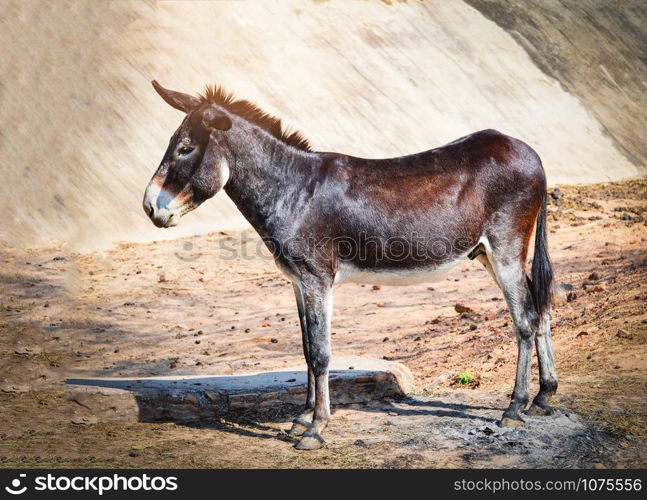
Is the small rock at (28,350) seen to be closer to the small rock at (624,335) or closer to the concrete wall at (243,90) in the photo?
the small rock at (624,335)

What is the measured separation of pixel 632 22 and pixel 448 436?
1311 inches

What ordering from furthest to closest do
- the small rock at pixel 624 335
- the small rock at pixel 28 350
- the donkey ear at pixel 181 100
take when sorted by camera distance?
1. the small rock at pixel 28 350
2. the small rock at pixel 624 335
3. the donkey ear at pixel 181 100

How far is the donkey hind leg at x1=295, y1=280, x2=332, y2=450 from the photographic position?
6.66 metres

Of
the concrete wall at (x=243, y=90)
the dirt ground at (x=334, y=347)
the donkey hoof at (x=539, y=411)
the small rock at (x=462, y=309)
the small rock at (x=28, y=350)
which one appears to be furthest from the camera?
the concrete wall at (x=243, y=90)

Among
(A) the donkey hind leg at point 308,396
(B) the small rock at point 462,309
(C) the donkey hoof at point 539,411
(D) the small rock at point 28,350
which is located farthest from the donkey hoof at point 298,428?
(B) the small rock at point 462,309

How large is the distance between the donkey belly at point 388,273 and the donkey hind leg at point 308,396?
38 centimetres

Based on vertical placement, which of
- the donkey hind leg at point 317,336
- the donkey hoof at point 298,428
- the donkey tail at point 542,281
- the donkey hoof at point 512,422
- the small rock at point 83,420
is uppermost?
the donkey tail at point 542,281

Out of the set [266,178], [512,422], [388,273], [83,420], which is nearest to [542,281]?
[512,422]

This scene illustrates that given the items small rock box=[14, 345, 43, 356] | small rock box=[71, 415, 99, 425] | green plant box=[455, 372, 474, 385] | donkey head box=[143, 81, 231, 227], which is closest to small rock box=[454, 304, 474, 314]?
green plant box=[455, 372, 474, 385]

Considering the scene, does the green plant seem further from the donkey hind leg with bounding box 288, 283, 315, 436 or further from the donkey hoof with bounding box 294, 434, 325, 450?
the donkey hoof with bounding box 294, 434, 325, 450

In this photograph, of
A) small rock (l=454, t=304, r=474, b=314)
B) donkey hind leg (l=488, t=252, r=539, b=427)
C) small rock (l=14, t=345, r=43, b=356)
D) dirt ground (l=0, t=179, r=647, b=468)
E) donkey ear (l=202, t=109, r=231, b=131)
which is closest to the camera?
dirt ground (l=0, t=179, r=647, b=468)

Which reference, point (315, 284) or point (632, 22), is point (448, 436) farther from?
point (632, 22)

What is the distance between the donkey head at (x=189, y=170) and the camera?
21.6ft

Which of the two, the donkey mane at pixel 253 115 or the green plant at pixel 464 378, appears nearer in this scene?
the donkey mane at pixel 253 115
